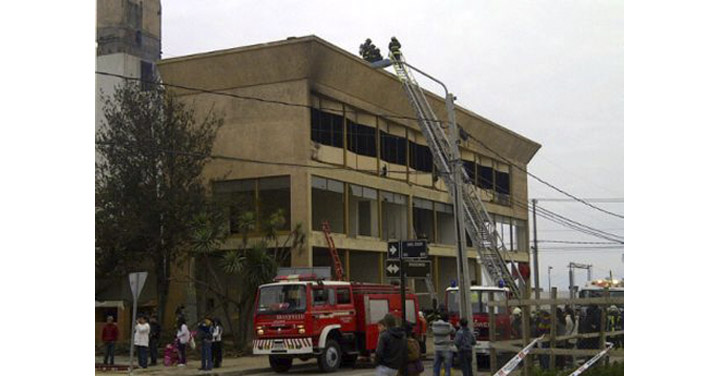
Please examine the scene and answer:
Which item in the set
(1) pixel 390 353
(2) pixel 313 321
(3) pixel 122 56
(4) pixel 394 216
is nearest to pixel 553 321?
(1) pixel 390 353

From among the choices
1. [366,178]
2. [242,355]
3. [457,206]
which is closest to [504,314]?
[457,206]

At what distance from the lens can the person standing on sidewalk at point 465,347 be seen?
55.4 feet

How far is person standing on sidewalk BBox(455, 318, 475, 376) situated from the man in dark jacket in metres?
6.25

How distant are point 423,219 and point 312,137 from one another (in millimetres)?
7163

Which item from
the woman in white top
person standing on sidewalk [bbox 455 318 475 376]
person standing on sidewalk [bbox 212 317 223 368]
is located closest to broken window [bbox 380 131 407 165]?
person standing on sidewalk [bbox 212 317 223 368]

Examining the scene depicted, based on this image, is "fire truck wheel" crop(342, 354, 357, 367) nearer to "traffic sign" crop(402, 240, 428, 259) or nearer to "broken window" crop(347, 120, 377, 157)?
"traffic sign" crop(402, 240, 428, 259)

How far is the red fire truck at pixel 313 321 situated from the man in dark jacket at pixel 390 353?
10715mm

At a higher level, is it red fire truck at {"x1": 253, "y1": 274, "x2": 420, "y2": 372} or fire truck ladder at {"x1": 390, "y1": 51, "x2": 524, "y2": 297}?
fire truck ladder at {"x1": 390, "y1": 51, "x2": 524, "y2": 297}

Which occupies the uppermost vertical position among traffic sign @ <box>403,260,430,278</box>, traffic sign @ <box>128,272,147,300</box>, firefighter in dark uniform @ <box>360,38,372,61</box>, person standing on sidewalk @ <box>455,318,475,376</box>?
firefighter in dark uniform @ <box>360,38,372,61</box>

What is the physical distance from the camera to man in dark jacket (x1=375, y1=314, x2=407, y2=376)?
35.1ft

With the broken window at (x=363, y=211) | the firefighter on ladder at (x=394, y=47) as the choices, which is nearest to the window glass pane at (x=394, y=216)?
the broken window at (x=363, y=211)

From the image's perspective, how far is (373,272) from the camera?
36156 millimetres

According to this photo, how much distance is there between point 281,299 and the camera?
21969 millimetres
